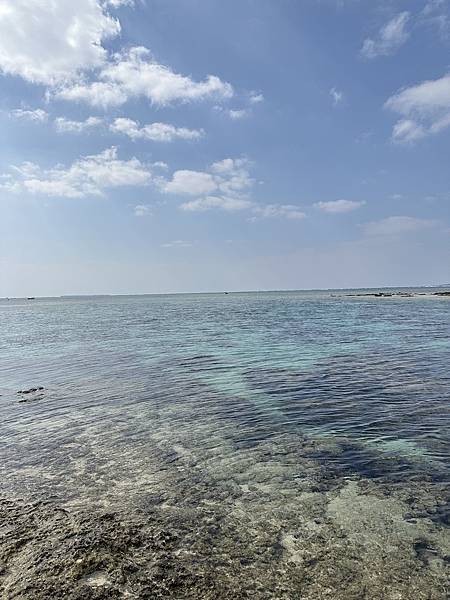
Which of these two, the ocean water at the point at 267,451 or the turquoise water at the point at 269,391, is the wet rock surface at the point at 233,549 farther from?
the turquoise water at the point at 269,391

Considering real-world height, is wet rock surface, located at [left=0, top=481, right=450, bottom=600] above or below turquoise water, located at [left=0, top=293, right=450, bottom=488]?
above

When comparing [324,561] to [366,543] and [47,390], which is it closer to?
[366,543]

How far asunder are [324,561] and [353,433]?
6544 millimetres

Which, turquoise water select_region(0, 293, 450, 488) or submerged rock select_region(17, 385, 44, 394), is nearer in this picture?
turquoise water select_region(0, 293, 450, 488)

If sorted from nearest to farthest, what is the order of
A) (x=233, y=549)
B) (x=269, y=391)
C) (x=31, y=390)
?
1. (x=233, y=549)
2. (x=269, y=391)
3. (x=31, y=390)

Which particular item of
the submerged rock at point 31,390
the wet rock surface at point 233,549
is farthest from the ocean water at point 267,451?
the submerged rock at point 31,390

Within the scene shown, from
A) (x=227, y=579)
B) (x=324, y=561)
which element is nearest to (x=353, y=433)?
(x=324, y=561)

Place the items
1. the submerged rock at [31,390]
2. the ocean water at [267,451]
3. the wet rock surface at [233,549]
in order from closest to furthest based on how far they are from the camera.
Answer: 1. the wet rock surface at [233,549]
2. the ocean water at [267,451]
3. the submerged rock at [31,390]

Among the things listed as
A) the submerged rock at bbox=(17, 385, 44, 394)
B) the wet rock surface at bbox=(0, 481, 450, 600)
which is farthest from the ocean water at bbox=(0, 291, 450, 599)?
the submerged rock at bbox=(17, 385, 44, 394)

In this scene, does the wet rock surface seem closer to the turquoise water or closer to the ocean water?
the ocean water

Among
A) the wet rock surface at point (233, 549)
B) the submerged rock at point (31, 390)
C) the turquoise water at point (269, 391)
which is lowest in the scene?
the submerged rock at point (31, 390)

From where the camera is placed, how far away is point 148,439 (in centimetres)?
1302

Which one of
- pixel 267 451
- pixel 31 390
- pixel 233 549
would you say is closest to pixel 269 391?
pixel 267 451

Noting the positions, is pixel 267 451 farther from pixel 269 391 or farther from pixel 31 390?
pixel 31 390
